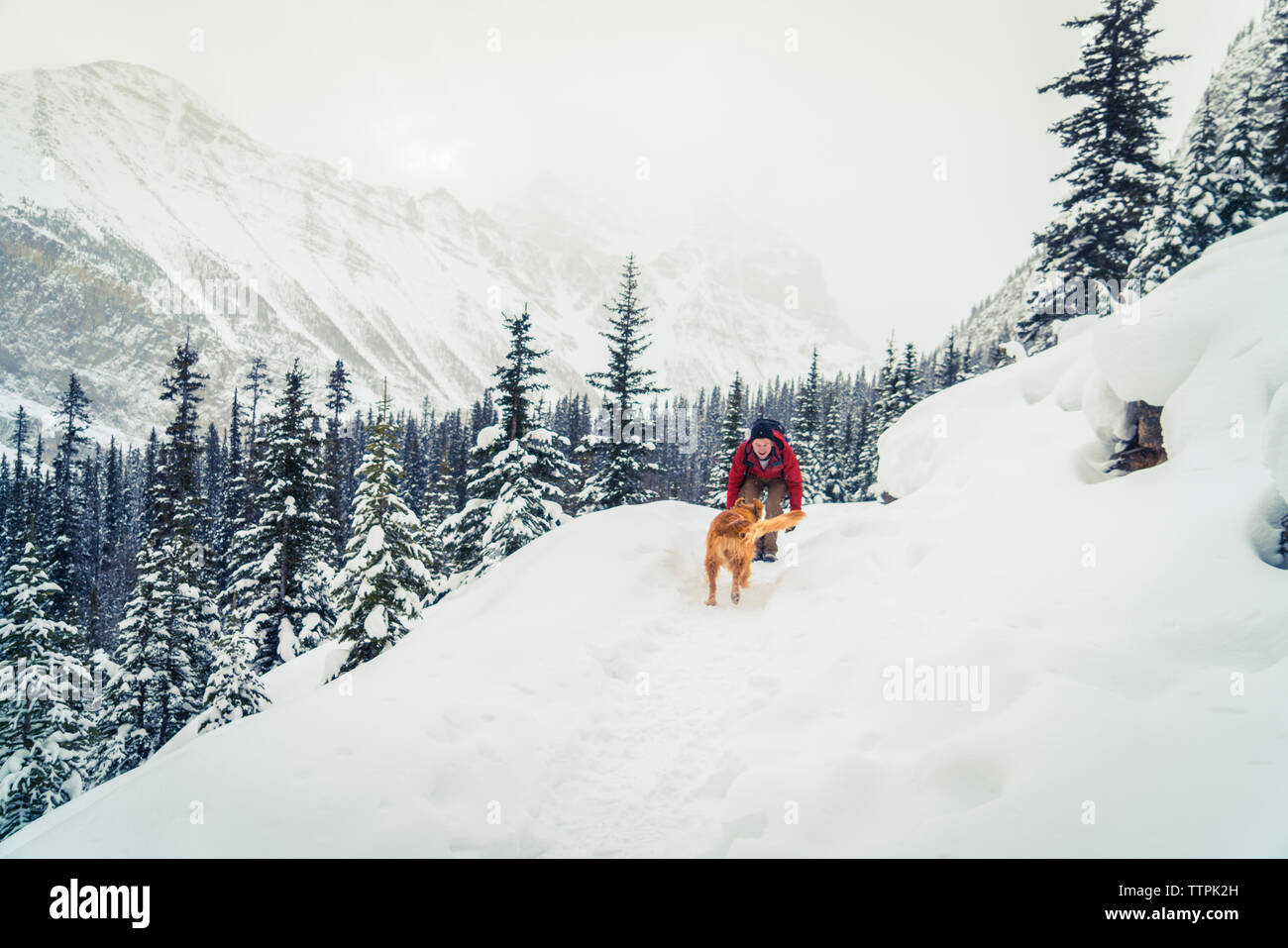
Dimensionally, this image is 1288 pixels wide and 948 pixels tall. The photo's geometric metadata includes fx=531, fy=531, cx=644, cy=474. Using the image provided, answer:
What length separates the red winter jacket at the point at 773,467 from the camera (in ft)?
29.5

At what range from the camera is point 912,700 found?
371 centimetres

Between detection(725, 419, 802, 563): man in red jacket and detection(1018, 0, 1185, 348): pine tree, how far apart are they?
12.8 m

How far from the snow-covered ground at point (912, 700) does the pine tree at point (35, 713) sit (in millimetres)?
12759

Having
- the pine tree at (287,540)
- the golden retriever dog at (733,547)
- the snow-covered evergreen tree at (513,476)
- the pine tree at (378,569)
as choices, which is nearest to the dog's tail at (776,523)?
the golden retriever dog at (733,547)

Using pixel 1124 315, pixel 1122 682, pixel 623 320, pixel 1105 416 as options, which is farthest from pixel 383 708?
pixel 623 320

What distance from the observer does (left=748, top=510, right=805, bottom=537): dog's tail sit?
790 centimetres

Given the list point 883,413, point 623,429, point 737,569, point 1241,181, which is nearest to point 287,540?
point 623,429

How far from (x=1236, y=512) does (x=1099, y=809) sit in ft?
10.8

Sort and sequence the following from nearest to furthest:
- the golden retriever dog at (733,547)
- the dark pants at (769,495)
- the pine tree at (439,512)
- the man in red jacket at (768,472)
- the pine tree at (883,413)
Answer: the golden retriever dog at (733,547) → the man in red jacket at (768,472) → the dark pants at (769,495) → the pine tree at (439,512) → the pine tree at (883,413)

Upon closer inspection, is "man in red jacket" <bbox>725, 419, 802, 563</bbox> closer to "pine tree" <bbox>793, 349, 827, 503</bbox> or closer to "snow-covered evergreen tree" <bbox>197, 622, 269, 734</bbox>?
"snow-covered evergreen tree" <bbox>197, 622, 269, 734</bbox>

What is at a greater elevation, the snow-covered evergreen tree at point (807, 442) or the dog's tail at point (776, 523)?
the snow-covered evergreen tree at point (807, 442)

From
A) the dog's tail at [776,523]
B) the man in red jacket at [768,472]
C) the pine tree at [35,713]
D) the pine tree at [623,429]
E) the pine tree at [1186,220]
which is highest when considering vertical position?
the pine tree at [1186,220]

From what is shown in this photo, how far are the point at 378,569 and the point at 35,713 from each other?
1130cm

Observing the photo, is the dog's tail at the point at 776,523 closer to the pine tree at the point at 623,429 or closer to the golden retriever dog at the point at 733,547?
the golden retriever dog at the point at 733,547
